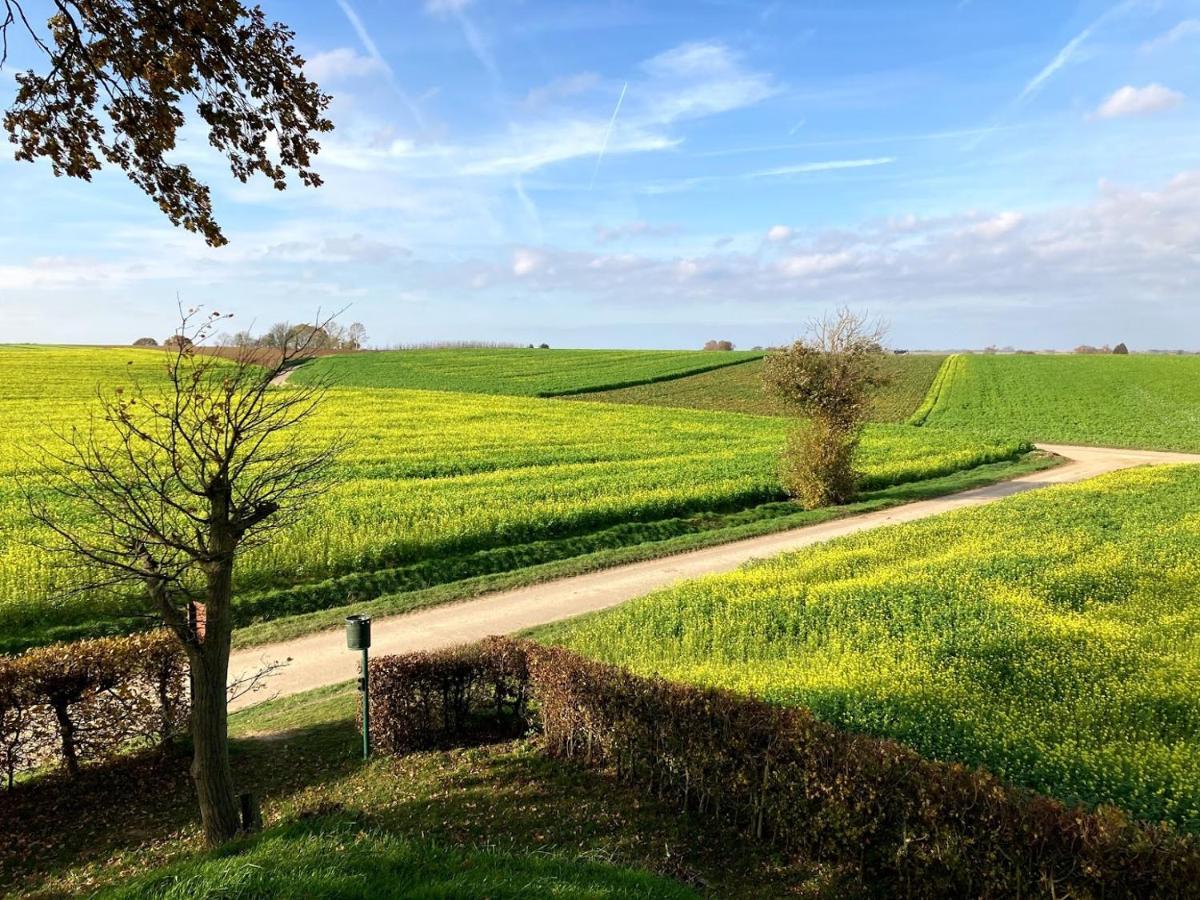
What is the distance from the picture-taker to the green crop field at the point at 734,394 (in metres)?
53.7

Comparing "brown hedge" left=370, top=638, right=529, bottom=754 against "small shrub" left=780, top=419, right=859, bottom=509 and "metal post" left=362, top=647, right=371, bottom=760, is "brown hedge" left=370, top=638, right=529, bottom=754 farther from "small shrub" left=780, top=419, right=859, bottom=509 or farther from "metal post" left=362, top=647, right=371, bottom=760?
"small shrub" left=780, top=419, right=859, bottom=509

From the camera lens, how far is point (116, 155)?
5270 mm

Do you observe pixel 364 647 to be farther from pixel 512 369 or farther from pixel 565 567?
pixel 512 369

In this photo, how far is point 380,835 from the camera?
5.97 meters

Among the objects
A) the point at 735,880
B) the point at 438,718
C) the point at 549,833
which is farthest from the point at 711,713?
the point at 438,718

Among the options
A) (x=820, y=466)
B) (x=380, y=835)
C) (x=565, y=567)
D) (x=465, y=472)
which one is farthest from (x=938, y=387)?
(x=380, y=835)

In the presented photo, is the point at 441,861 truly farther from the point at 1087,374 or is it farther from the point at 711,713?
the point at 1087,374

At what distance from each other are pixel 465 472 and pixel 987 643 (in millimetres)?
19600

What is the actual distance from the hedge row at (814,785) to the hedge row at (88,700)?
2.61 metres

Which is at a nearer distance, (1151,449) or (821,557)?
(821,557)

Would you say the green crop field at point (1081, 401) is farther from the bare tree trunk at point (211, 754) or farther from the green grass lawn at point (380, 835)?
the bare tree trunk at point (211, 754)

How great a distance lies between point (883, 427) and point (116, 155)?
144ft

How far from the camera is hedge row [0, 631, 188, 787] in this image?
7.87 meters

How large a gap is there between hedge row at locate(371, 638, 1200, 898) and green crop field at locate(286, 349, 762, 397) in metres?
46.7
